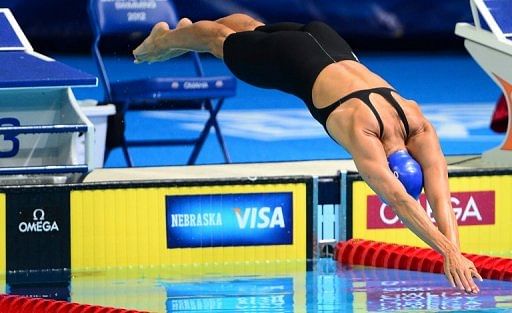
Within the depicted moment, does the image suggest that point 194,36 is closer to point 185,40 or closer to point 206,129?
point 185,40

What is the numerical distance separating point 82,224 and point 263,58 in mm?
1663

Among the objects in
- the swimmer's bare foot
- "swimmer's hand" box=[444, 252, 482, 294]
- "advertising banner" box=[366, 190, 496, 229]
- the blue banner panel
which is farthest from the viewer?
"advertising banner" box=[366, 190, 496, 229]

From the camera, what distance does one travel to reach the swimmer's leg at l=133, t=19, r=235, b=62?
297 inches

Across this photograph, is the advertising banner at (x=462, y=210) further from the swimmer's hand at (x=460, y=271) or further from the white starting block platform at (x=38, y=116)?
the swimmer's hand at (x=460, y=271)

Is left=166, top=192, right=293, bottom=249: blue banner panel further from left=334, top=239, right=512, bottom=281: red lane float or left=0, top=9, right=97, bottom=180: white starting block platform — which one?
left=0, top=9, right=97, bottom=180: white starting block platform

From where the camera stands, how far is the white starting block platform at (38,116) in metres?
8.19

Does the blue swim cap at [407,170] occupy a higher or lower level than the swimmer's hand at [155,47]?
lower

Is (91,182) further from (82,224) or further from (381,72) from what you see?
(381,72)

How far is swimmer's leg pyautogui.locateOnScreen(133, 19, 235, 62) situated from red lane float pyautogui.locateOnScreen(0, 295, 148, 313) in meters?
1.34

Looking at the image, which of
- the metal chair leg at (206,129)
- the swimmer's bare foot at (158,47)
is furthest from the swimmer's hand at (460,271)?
the metal chair leg at (206,129)

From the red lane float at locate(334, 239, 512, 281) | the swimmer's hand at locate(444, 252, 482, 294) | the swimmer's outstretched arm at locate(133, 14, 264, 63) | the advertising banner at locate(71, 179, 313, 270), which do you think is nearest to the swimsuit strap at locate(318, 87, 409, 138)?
the swimmer's hand at locate(444, 252, 482, 294)

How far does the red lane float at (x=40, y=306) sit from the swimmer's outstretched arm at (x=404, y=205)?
49.6 inches

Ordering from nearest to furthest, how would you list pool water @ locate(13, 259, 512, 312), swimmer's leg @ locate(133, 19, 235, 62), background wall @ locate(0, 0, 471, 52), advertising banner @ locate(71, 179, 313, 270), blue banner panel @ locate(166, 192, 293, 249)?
pool water @ locate(13, 259, 512, 312)
swimmer's leg @ locate(133, 19, 235, 62)
advertising banner @ locate(71, 179, 313, 270)
blue banner panel @ locate(166, 192, 293, 249)
background wall @ locate(0, 0, 471, 52)

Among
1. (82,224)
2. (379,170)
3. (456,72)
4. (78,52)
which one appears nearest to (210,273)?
(82,224)
